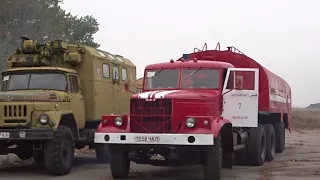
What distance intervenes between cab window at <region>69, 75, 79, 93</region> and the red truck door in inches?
150

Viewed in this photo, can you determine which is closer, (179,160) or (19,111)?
(179,160)

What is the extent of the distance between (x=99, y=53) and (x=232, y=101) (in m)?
4.29

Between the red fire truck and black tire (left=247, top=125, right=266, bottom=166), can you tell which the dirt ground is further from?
the red fire truck

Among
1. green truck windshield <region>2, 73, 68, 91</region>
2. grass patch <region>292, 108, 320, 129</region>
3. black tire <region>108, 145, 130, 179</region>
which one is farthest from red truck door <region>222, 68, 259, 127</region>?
grass patch <region>292, 108, 320, 129</region>

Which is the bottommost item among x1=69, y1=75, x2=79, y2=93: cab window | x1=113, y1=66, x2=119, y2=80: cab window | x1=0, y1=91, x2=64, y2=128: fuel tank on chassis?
x1=0, y1=91, x2=64, y2=128: fuel tank on chassis

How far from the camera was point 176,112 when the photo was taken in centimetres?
1052

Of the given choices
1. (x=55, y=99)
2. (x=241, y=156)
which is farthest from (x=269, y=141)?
(x=55, y=99)

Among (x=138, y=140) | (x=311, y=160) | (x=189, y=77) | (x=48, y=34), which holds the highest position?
(x=48, y=34)

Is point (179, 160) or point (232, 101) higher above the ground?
point (232, 101)

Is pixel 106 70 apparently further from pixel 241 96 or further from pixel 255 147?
pixel 255 147

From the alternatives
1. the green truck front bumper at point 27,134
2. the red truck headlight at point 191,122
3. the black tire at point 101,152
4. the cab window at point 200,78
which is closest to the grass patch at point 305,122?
the black tire at point 101,152

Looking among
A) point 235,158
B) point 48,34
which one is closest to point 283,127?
point 235,158

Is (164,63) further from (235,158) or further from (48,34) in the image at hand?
(48,34)

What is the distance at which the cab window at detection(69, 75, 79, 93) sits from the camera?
13.3m
